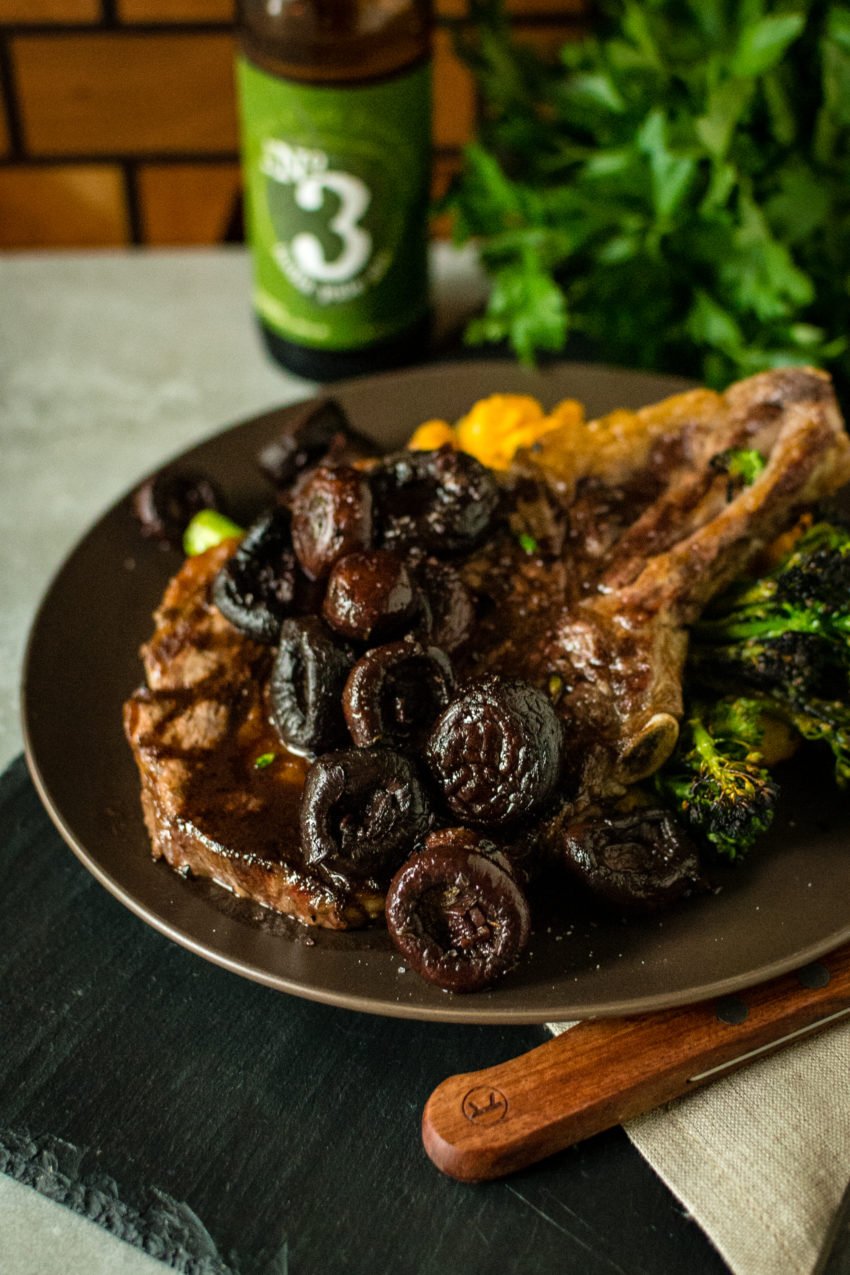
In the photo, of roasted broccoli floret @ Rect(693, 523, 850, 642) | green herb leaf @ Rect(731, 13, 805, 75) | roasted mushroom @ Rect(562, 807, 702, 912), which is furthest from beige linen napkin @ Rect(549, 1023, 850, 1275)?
green herb leaf @ Rect(731, 13, 805, 75)

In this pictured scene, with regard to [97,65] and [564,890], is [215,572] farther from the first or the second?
[97,65]

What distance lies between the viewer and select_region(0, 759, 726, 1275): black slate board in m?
2.12

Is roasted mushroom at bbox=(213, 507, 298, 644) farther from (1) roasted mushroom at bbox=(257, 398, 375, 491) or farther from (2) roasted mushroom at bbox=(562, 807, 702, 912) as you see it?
(2) roasted mushroom at bbox=(562, 807, 702, 912)

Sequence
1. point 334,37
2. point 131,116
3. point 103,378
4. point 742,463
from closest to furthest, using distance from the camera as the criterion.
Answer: point 742,463 → point 334,37 → point 103,378 → point 131,116

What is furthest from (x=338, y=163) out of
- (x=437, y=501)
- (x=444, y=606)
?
(x=444, y=606)

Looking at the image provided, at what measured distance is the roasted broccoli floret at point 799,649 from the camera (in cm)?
262

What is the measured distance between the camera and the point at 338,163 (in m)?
3.70

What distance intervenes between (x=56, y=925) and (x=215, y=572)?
2.69 ft

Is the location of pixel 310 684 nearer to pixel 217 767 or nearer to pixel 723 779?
pixel 217 767

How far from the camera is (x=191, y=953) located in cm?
258

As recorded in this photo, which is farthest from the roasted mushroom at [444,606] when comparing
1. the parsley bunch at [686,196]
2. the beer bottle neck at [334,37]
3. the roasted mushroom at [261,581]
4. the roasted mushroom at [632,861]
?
the beer bottle neck at [334,37]

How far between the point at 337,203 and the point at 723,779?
218 cm

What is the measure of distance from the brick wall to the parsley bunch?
1159 millimetres

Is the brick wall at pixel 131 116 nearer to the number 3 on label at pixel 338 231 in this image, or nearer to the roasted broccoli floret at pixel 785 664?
the number 3 on label at pixel 338 231
